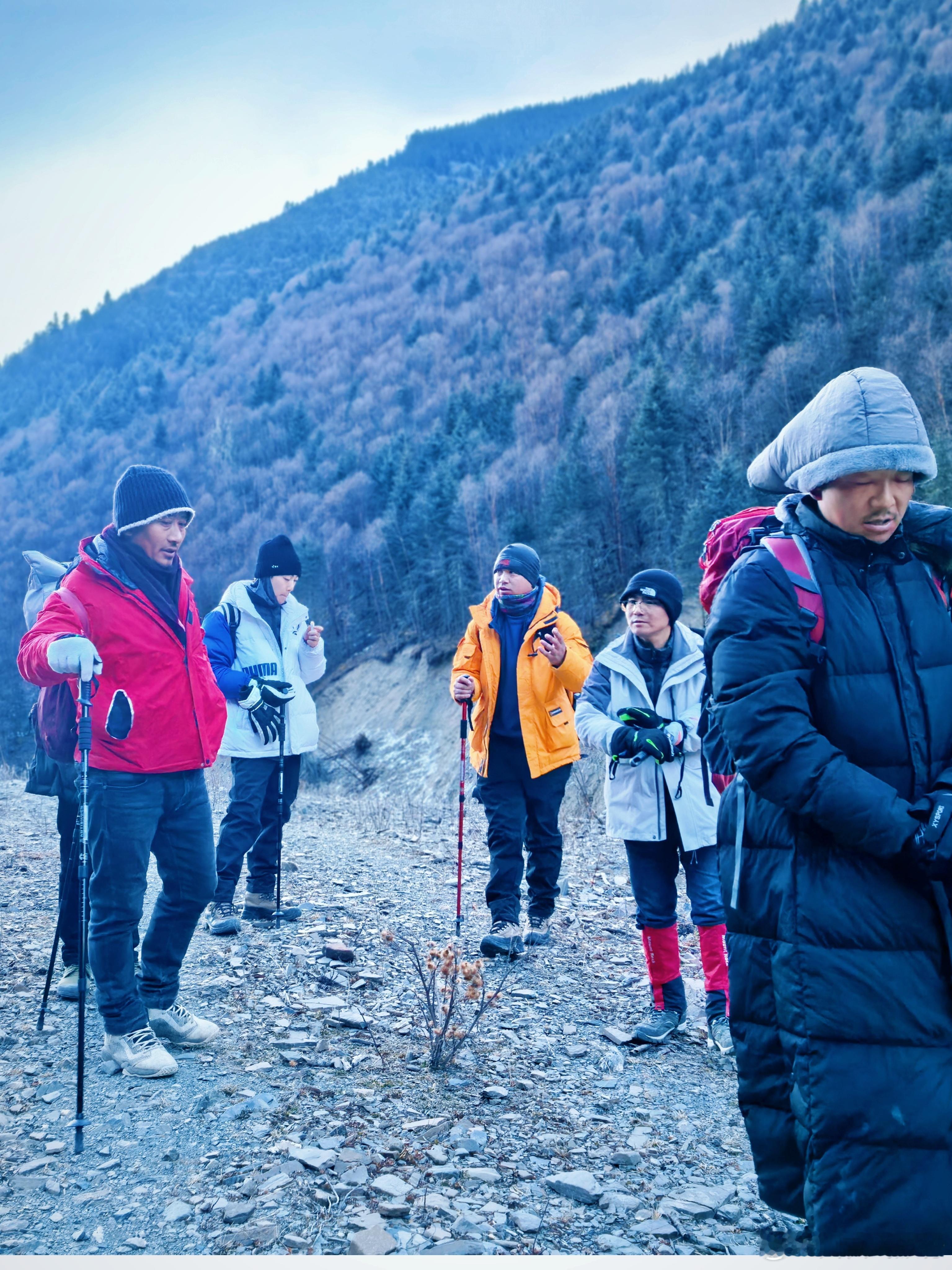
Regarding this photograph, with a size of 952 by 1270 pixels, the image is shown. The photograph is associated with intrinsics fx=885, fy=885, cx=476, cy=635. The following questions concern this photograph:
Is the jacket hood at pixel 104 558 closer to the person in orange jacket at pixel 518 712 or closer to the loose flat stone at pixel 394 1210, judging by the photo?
the person in orange jacket at pixel 518 712

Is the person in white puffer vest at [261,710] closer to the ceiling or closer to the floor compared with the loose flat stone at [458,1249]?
closer to the ceiling

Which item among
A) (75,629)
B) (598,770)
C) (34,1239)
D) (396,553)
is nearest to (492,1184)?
(34,1239)

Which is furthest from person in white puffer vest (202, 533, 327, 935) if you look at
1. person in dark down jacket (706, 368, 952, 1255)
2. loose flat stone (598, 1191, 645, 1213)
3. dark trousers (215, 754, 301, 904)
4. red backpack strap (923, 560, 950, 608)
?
red backpack strap (923, 560, 950, 608)

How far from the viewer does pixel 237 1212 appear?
8.79 feet

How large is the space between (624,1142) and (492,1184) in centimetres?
62

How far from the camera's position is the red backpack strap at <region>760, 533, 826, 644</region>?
2027mm

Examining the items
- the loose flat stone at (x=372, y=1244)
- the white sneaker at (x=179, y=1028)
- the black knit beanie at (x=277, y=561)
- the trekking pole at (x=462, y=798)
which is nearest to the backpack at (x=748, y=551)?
the loose flat stone at (x=372, y=1244)

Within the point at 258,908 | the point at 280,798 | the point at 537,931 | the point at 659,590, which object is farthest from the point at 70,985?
the point at 659,590

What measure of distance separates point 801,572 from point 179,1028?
3.33 meters

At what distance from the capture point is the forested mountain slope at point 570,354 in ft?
89.5

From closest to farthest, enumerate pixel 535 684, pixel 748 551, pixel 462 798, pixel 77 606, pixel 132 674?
pixel 748 551
pixel 77 606
pixel 132 674
pixel 535 684
pixel 462 798

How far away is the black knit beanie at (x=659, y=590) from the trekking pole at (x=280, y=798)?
8.55 ft

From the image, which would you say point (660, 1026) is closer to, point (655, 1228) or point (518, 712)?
point (655, 1228)

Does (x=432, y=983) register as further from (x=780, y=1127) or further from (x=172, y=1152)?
(x=780, y=1127)
